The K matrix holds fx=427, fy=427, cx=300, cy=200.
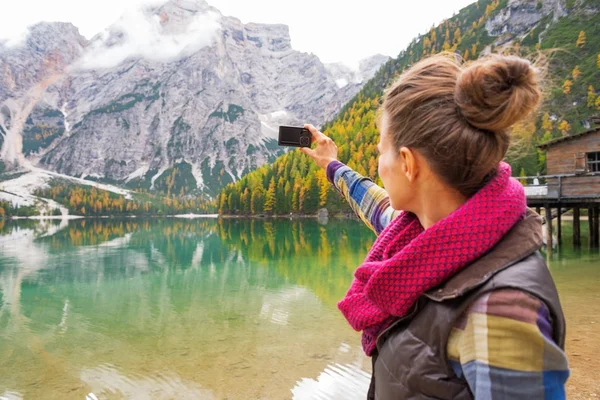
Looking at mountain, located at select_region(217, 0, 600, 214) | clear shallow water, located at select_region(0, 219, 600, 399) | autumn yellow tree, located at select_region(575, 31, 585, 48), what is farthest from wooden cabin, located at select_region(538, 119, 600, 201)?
autumn yellow tree, located at select_region(575, 31, 585, 48)

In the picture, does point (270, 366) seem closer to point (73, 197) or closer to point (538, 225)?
point (538, 225)

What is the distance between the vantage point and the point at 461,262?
1204 mm

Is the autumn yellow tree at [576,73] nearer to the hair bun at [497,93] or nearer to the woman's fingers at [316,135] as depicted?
the woman's fingers at [316,135]

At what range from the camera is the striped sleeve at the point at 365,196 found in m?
2.27

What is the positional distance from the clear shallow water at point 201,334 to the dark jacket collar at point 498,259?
561 cm

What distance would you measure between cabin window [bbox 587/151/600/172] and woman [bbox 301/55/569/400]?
78.1ft

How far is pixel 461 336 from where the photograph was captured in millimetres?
1133

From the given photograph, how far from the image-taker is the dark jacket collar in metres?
1.12

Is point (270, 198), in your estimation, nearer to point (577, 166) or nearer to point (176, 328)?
point (577, 166)

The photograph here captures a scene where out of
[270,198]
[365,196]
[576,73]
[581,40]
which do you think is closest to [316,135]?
[365,196]

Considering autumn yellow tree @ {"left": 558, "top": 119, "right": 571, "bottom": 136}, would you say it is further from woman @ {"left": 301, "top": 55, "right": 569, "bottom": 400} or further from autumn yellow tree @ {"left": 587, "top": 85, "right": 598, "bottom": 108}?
woman @ {"left": 301, "top": 55, "right": 569, "bottom": 400}

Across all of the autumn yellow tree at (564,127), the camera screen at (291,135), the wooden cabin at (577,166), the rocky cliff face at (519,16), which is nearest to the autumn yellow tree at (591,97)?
the autumn yellow tree at (564,127)

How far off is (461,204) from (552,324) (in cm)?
46

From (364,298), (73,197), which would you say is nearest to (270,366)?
(364,298)
